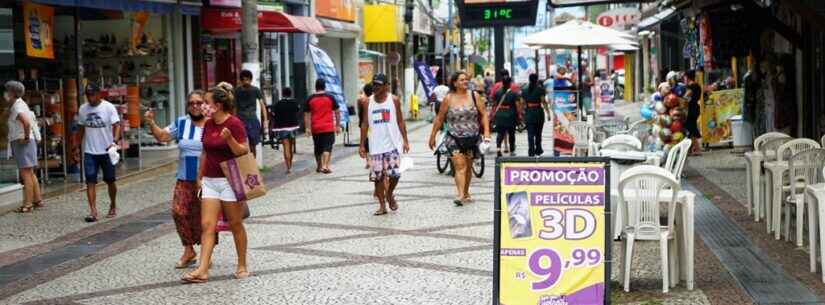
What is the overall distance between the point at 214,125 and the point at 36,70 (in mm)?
9365

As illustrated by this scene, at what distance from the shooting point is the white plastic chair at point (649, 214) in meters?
8.64

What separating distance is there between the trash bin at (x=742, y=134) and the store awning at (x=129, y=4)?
9.76m

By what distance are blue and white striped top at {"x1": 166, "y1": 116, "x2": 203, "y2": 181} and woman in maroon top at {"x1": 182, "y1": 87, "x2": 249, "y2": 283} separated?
2.26 ft

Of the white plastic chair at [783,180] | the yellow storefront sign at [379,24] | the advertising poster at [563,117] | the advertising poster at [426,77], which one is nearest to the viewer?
the white plastic chair at [783,180]

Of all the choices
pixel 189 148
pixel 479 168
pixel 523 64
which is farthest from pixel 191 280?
pixel 523 64

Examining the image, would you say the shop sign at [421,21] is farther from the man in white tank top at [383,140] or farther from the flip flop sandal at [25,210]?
the man in white tank top at [383,140]

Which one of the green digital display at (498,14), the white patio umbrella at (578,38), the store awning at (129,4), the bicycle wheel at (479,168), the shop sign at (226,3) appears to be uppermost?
the shop sign at (226,3)

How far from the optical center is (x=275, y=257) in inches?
432

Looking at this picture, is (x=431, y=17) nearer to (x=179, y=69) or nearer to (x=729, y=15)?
(x=179, y=69)

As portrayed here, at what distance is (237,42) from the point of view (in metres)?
28.3

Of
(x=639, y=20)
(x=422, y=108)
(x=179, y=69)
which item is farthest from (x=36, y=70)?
(x=422, y=108)

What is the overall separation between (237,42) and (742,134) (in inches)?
475

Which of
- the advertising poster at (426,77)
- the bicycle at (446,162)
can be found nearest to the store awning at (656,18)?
the advertising poster at (426,77)

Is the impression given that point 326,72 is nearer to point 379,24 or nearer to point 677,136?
point 677,136
